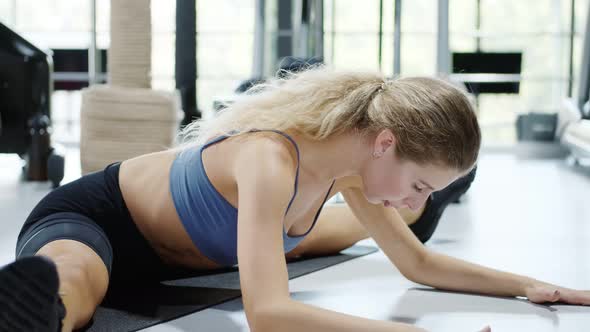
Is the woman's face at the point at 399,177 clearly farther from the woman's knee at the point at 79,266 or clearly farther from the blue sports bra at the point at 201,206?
the woman's knee at the point at 79,266

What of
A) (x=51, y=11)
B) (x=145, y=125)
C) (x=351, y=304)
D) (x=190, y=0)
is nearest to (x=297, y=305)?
(x=351, y=304)

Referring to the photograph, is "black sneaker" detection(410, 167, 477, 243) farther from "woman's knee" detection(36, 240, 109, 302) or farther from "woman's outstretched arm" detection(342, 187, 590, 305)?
"woman's knee" detection(36, 240, 109, 302)

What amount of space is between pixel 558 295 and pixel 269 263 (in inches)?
32.8

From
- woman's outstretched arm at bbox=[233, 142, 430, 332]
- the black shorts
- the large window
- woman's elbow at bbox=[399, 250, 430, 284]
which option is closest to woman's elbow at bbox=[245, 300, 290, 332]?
woman's outstretched arm at bbox=[233, 142, 430, 332]

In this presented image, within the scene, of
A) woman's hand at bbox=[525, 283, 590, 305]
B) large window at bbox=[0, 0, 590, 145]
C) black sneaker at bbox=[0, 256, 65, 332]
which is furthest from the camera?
large window at bbox=[0, 0, 590, 145]

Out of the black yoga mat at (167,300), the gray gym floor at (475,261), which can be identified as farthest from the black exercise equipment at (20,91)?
the black yoga mat at (167,300)

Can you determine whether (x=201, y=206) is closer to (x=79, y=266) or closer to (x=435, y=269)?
(x=79, y=266)

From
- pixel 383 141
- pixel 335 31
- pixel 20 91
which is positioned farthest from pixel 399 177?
pixel 335 31

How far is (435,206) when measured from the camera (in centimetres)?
237

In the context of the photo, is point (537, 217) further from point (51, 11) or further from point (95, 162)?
point (51, 11)

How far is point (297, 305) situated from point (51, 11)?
8971mm

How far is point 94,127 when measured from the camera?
153 inches

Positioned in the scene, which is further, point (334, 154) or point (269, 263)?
point (334, 154)

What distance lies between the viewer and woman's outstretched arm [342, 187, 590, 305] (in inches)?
69.8
